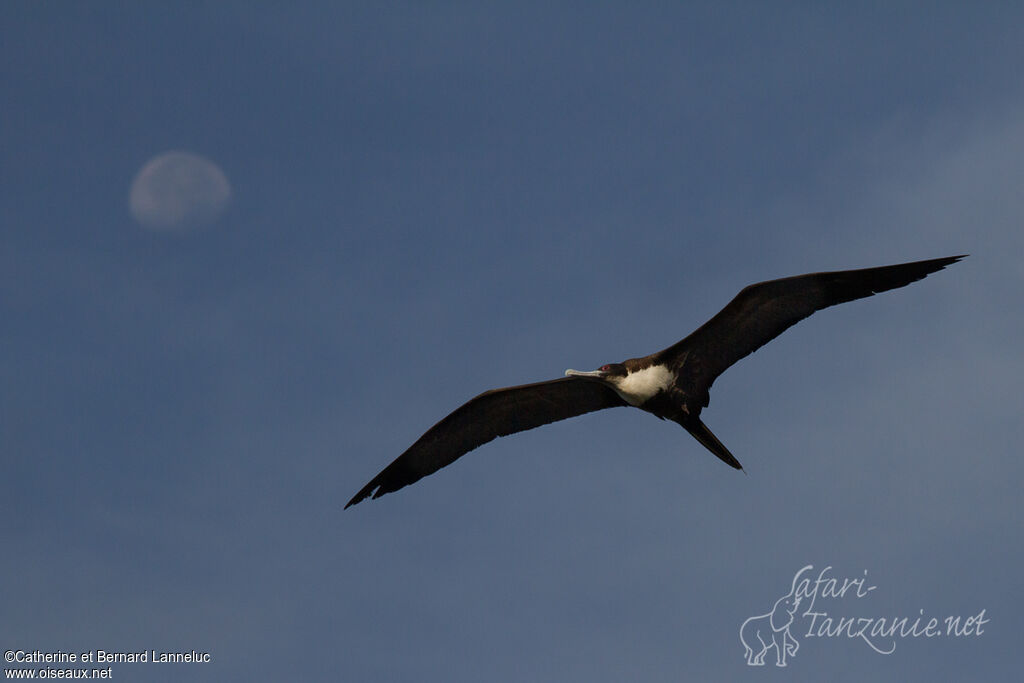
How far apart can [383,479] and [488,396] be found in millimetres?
2233

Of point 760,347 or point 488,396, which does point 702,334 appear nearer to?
point 760,347

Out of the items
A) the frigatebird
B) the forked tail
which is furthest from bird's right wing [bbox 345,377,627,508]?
the forked tail

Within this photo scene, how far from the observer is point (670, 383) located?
15211 millimetres

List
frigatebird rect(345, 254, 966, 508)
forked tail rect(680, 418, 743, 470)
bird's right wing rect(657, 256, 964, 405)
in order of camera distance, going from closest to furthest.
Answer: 1. bird's right wing rect(657, 256, 964, 405)
2. frigatebird rect(345, 254, 966, 508)
3. forked tail rect(680, 418, 743, 470)

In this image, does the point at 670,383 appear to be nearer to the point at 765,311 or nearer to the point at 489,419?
the point at 765,311

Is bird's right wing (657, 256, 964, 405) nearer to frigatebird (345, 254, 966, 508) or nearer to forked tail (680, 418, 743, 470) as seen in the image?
frigatebird (345, 254, 966, 508)

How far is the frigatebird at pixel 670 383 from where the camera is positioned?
14.2m

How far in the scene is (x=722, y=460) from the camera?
15188 mm

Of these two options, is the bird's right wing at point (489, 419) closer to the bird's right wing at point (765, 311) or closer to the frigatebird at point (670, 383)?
the frigatebird at point (670, 383)

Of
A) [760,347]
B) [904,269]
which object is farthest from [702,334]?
[904,269]

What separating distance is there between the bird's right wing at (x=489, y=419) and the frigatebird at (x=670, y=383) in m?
0.01

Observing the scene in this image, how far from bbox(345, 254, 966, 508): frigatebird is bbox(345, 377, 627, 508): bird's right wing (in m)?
0.01

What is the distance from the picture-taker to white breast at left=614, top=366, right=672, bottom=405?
15227 millimetres

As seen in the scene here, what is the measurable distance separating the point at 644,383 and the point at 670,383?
0.36 metres
